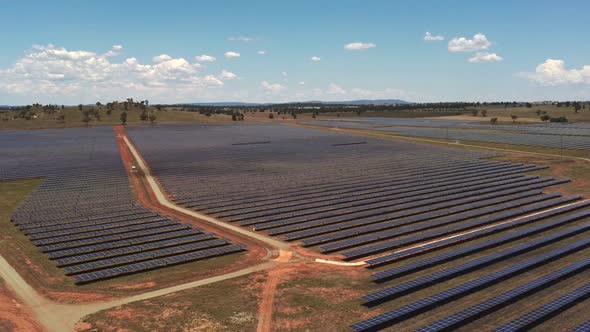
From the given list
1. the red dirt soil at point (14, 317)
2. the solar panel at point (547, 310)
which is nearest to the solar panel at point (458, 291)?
the solar panel at point (547, 310)

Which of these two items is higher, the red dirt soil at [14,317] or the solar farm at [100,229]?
the solar farm at [100,229]

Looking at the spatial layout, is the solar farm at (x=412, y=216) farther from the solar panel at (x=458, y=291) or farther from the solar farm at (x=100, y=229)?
the solar farm at (x=100, y=229)

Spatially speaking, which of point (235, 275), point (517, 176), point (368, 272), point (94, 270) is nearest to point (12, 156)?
point (94, 270)

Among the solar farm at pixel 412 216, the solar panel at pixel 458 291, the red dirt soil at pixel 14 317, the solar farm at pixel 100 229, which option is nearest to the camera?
the solar panel at pixel 458 291

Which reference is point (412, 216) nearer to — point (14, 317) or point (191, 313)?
point (191, 313)

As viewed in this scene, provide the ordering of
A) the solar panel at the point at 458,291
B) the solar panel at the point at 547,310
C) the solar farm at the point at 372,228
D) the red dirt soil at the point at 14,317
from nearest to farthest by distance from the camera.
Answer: the solar panel at the point at 547,310 → the solar panel at the point at 458,291 → the red dirt soil at the point at 14,317 → the solar farm at the point at 372,228

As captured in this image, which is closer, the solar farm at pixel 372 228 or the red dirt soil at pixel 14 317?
the red dirt soil at pixel 14 317

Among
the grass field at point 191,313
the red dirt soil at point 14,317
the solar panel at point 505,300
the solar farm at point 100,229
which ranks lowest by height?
the grass field at point 191,313

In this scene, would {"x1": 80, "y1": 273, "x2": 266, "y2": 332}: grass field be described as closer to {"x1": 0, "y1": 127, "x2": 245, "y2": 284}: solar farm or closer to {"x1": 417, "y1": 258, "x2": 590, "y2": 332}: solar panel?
{"x1": 0, "y1": 127, "x2": 245, "y2": 284}: solar farm

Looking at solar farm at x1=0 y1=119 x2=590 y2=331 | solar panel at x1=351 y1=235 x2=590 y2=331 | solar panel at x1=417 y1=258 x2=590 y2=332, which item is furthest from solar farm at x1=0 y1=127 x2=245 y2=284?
solar panel at x1=417 y1=258 x2=590 y2=332
